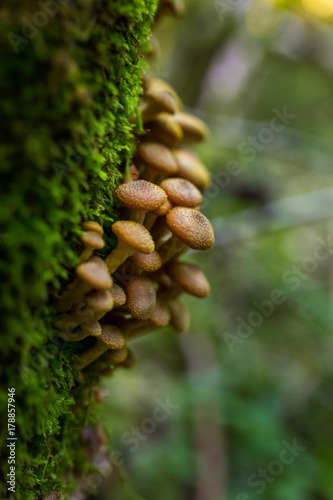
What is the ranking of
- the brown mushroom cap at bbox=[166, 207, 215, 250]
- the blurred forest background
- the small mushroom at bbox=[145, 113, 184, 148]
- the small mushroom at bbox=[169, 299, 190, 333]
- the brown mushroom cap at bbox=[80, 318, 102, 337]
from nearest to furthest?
the brown mushroom cap at bbox=[80, 318, 102, 337] < the brown mushroom cap at bbox=[166, 207, 215, 250] < the small mushroom at bbox=[145, 113, 184, 148] < the small mushroom at bbox=[169, 299, 190, 333] < the blurred forest background

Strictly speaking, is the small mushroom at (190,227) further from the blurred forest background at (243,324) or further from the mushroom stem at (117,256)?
the blurred forest background at (243,324)

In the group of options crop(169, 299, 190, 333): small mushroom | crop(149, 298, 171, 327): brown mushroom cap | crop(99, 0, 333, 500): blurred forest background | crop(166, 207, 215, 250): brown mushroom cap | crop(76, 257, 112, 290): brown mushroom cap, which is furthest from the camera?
crop(99, 0, 333, 500): blurred forest background

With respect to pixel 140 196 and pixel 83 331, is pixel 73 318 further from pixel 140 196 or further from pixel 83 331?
pixel 140 196

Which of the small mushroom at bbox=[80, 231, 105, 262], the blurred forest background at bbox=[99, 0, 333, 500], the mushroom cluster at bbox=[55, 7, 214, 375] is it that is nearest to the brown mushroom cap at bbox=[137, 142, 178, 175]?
the mushroom cluster at bbox=[55, 7, 214, 375]

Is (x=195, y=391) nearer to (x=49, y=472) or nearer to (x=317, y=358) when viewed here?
(x=317, y=358)

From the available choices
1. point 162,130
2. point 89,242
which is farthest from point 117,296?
point 162,130

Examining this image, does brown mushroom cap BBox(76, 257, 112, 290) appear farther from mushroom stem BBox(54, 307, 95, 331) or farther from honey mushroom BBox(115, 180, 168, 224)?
honey mushroom BBox(115, 180, 168, 224)
